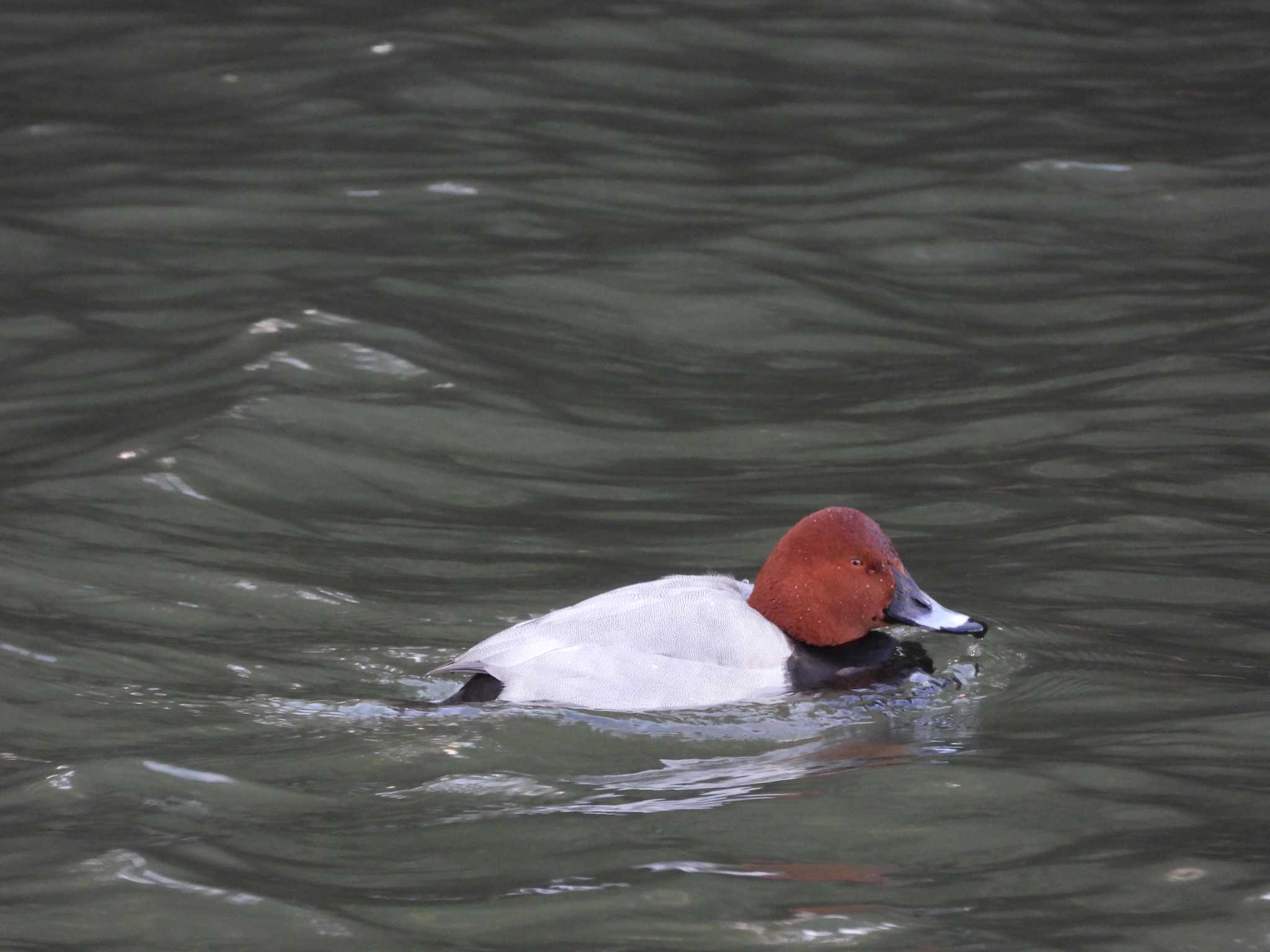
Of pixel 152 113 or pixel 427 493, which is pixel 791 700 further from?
pixel 152 113

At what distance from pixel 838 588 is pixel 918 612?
228 mm

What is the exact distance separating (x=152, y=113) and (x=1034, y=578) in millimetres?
6905

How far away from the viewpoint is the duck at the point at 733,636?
460 centimetres

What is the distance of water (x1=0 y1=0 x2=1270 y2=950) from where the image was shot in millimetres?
3826

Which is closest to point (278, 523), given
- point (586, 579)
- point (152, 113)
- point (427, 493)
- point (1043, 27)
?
point (427, 493)

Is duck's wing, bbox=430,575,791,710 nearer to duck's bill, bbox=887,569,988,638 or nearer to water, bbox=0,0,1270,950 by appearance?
water, bbox=0,0,1270,950

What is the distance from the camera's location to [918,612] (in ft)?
16.3

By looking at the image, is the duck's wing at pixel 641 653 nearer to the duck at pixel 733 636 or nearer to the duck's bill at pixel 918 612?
the duck at pixel 733 636

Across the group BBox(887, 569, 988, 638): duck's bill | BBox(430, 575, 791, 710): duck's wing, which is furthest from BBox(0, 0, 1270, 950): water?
BBox(887, 569, 988, 638): duck's bill

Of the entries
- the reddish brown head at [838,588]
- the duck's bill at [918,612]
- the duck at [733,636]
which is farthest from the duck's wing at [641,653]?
the duck's bill at [918,612]

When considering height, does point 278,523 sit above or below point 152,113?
below

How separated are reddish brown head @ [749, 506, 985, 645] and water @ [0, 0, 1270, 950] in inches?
8.0

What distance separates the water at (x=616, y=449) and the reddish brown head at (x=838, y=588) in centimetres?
20

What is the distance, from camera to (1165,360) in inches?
300
